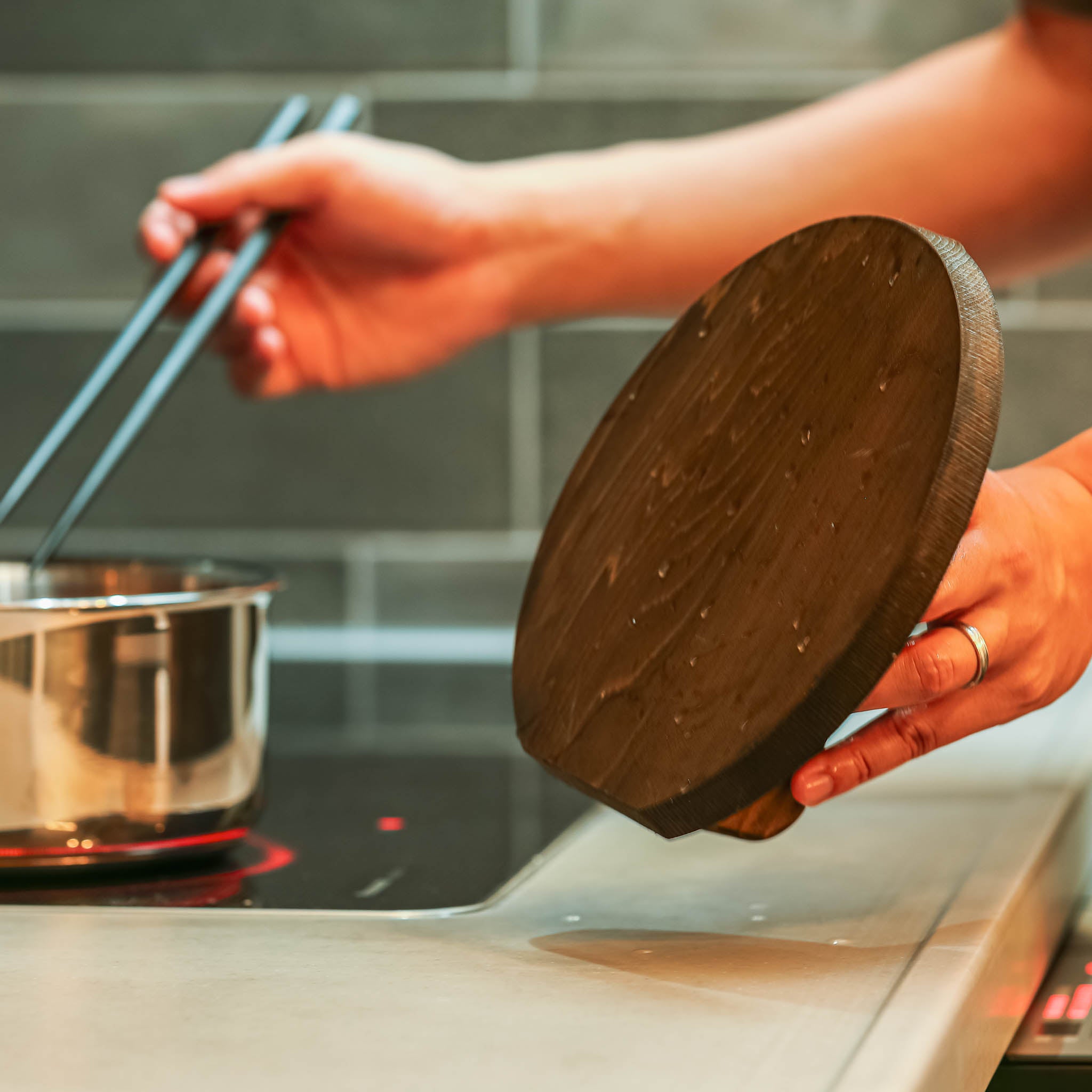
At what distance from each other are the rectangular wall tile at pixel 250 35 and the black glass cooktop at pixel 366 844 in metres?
0.79

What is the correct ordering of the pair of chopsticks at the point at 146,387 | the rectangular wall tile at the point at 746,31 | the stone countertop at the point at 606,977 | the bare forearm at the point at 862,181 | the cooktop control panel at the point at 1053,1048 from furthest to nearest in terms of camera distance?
the rectangular wall tile at the point at 746,31, the bare forearm at the point at 862,181, the pair of chopsticks at the point at 146,387, the cooktop control panel at the point at 1053,1048, the stone countertop at the point at 606,977

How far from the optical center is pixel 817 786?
41 centimetres

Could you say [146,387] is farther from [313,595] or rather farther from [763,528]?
[313,595]

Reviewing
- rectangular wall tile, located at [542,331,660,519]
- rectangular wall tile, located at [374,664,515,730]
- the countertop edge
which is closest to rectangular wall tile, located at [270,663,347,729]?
rectangular wall tile, located at [374,664,515,730]

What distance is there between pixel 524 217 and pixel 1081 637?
0.56 m

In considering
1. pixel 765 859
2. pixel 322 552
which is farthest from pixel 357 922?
pixel 322 552

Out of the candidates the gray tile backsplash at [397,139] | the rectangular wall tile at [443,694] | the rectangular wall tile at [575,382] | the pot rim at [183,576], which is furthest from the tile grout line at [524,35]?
the pot rim at [183,576]

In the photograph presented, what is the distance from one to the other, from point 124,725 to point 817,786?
217 millimetres

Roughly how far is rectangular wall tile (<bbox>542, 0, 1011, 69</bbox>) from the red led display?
3.33 feet

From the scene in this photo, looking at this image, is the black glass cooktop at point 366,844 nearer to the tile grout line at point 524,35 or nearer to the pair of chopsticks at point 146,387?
the pair of chopsticks at point 146,387

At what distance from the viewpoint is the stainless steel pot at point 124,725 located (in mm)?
466

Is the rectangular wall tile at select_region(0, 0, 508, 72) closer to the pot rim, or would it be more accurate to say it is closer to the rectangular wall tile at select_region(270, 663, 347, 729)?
the rectangular wall tile at select_region(270, 663, 347, 729)

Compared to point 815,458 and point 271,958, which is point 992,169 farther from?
point 271,958

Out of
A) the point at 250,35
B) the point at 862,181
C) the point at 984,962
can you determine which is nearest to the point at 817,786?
the point at 984,962
